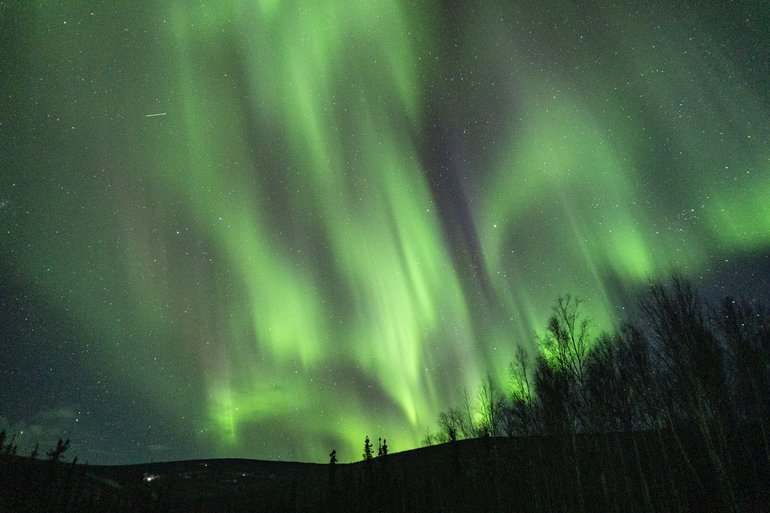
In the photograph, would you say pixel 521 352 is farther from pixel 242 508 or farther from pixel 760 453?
pixel 242 508

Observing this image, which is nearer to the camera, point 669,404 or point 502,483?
point 669,404

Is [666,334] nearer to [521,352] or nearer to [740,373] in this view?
[740,373]

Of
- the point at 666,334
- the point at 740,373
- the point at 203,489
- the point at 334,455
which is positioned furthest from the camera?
the point at 203,489

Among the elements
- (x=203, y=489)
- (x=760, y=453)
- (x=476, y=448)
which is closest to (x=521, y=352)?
(x=760, y=453)

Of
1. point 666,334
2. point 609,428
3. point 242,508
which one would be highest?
point 666,334

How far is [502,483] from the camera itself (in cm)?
7206

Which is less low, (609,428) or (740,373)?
(740,373)

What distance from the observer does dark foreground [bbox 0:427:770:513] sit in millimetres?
35125

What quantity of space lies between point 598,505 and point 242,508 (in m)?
126

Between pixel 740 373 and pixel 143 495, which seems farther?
pixel 143 495

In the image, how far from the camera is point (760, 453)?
136 feet

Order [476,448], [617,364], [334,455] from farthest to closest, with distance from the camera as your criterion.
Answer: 1. [334,455]
2. [476,448]
3. [617,364]

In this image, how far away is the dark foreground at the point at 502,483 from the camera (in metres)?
35.1

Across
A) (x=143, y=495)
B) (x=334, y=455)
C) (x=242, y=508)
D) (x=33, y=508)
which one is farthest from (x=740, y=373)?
(x=143, y=495)
